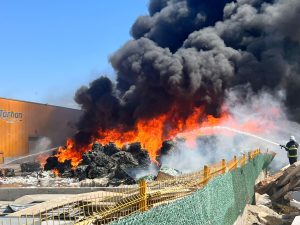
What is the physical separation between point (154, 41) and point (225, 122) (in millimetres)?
14175

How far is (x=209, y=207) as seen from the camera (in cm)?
614

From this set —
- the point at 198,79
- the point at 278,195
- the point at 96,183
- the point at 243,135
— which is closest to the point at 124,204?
the point at 278,195

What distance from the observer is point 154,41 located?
41.8 meters

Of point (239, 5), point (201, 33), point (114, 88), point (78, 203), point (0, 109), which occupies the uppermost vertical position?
point (239, 5)

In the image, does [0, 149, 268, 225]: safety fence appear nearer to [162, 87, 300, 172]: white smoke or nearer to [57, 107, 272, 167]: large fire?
[162, 87, 300, 172]: white smoke

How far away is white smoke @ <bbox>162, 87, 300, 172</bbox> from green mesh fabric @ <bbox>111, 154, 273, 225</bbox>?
32.1ft

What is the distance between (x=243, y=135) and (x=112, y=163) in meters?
8.23

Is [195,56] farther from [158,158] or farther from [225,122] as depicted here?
[158,158]

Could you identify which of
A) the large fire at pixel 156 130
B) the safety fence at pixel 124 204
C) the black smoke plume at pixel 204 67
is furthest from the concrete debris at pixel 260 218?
the black smoke plume at pixel 204 67

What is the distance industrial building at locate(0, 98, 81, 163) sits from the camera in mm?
35438

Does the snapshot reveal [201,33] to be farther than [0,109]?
Yes

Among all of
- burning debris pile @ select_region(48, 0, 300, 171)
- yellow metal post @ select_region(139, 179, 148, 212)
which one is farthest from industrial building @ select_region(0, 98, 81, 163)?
yellow metal post @ select_region(139, 179, 148, 212)

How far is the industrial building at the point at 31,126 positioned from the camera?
35438mm

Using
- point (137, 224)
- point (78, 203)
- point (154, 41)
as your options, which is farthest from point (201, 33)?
point (137, 224)
